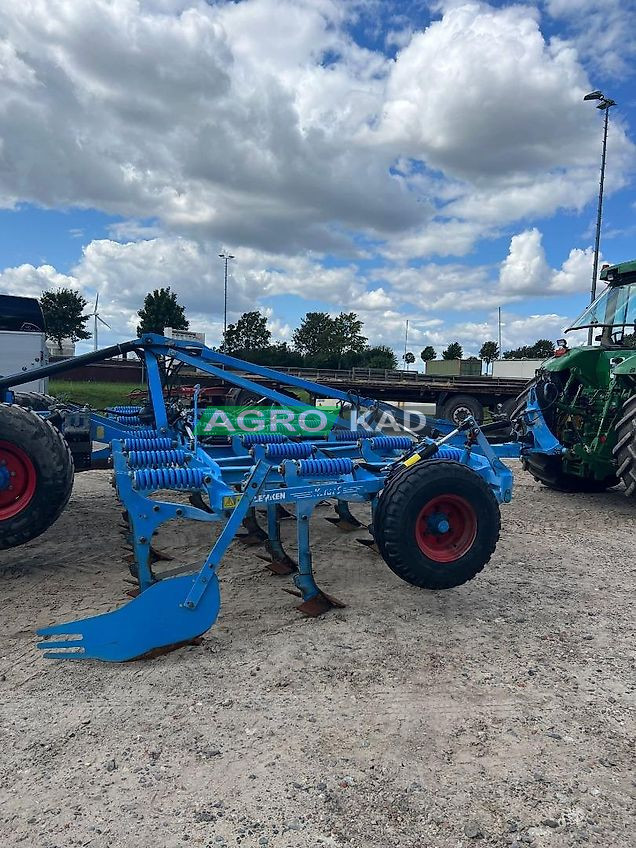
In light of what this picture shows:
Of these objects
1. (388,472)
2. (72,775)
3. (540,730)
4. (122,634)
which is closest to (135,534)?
(122,634)

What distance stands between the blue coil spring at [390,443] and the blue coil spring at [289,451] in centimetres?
59

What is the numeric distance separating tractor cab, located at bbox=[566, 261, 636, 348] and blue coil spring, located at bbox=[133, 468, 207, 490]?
560 centimetres

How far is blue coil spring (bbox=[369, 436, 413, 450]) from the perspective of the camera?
502 cm

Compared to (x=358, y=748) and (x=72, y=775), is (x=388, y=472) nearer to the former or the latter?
(x=358, y=748)

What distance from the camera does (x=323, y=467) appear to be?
393 cm

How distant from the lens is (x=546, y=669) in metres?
3.12

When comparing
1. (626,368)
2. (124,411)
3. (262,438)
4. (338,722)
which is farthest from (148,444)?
(626,368)

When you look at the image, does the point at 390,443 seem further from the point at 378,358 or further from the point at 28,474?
the point at 378,358

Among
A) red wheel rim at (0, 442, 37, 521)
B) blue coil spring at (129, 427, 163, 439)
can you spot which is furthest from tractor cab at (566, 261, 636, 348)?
red wheel rim at (0, 442, 37, 521)

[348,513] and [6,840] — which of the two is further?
[348,513]

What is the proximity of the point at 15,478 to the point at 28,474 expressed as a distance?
9 centimetres

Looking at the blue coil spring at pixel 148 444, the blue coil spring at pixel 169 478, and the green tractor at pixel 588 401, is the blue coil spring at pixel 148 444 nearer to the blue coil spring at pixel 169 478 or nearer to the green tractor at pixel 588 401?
the blue coil spring at pixel 169 478

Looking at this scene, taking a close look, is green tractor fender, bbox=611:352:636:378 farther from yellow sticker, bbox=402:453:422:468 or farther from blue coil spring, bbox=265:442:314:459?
blue coil spring, bbox=265:442:314:459

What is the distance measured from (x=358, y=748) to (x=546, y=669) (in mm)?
1223
